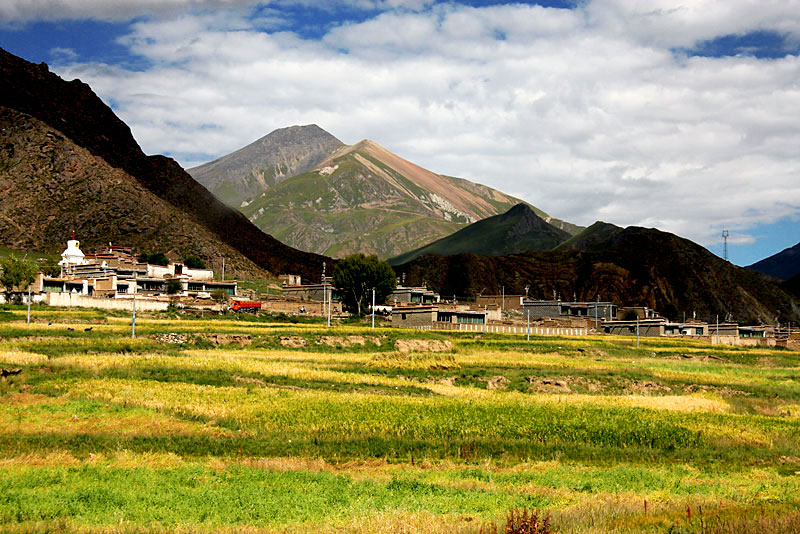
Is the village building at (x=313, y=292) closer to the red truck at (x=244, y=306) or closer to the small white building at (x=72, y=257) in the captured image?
the red truck at (x=244, y=306)

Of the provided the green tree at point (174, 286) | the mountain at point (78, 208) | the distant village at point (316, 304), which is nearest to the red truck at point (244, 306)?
the distant village at point (316, 304)

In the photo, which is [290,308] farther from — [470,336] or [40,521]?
[40,521]

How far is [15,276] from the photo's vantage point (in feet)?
313

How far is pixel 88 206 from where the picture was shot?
598 feet

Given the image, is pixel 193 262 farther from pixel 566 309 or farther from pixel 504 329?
pixel 566 309

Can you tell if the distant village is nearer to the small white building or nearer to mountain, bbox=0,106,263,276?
the small white building

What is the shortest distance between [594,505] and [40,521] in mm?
15303

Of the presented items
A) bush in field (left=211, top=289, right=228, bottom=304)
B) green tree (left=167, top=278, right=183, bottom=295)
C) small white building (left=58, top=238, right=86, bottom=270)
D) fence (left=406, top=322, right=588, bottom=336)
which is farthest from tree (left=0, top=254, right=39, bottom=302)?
fence (left=406, top=322, right=588, bottom=336)

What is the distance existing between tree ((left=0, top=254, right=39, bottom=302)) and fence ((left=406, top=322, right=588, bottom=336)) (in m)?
52.9

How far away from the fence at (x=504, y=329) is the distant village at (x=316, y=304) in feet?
0.49

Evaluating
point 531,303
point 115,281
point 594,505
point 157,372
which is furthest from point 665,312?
point 594,505

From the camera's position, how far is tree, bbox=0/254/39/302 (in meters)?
94.6

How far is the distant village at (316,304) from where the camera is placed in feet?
335

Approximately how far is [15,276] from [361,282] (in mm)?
52240
